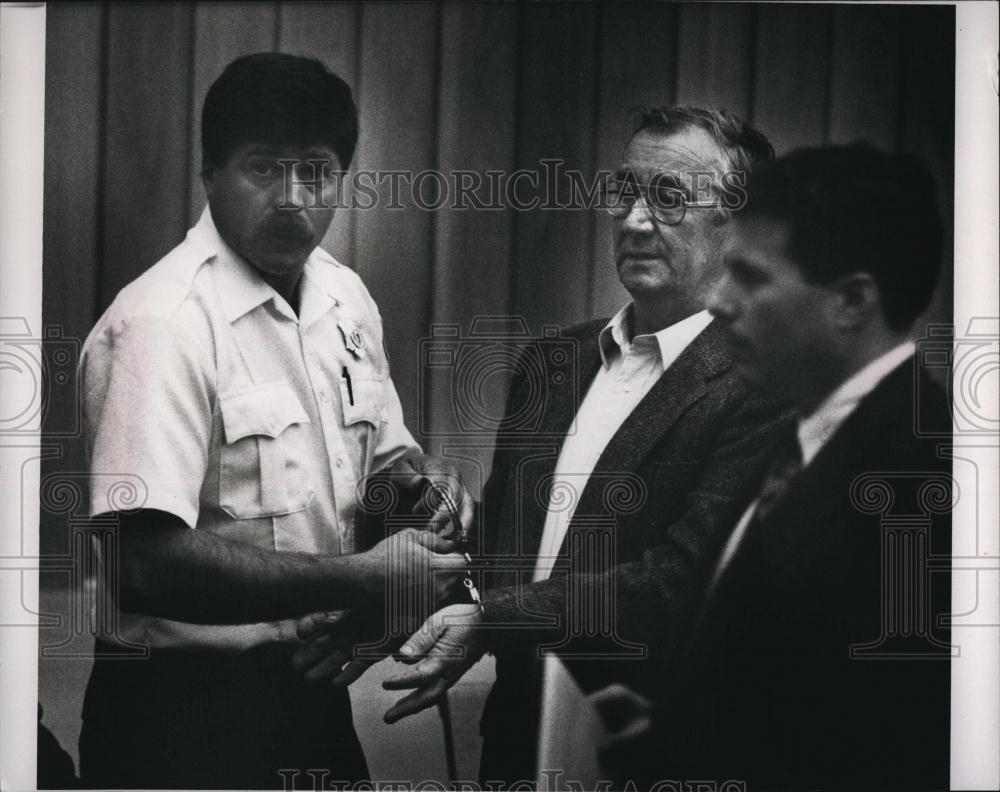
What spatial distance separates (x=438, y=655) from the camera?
377cm

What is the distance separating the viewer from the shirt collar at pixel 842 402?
379 cm

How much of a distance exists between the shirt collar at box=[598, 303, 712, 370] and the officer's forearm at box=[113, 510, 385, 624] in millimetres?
946

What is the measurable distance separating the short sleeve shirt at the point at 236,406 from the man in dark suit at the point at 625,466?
40 cm

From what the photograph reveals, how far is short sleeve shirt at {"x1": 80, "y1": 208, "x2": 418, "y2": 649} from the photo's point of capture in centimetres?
369

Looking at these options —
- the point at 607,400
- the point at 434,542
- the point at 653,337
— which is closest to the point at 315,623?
the point at 434,542

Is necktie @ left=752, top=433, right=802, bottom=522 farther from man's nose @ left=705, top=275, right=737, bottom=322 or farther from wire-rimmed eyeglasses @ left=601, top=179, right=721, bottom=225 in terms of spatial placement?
wire-rimmed eyeglasses @ left=601, top=179, right=721, bottom=225

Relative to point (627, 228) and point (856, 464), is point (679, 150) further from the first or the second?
point (856, 464)

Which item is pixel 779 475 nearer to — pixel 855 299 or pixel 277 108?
pixel 855 299

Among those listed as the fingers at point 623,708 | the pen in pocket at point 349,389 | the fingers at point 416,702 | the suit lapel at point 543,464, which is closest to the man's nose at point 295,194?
the pen in pocket at point 349,389

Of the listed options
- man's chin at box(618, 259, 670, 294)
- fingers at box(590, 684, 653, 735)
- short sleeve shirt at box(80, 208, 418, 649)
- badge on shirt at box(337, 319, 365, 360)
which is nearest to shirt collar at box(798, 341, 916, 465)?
man's chin at box(618, 259, 670, 294)

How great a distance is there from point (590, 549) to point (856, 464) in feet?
2.68

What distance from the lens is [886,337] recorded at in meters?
3.82

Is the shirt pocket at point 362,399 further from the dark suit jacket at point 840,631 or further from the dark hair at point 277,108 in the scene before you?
the dark suit jacket at point 840,631

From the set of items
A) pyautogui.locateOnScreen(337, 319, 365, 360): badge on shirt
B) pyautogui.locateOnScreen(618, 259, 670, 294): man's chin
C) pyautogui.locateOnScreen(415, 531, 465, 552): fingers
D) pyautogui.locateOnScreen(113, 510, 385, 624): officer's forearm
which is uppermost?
pyautogui.locateOnScreen(618, 259, 670, 294): man's chin
